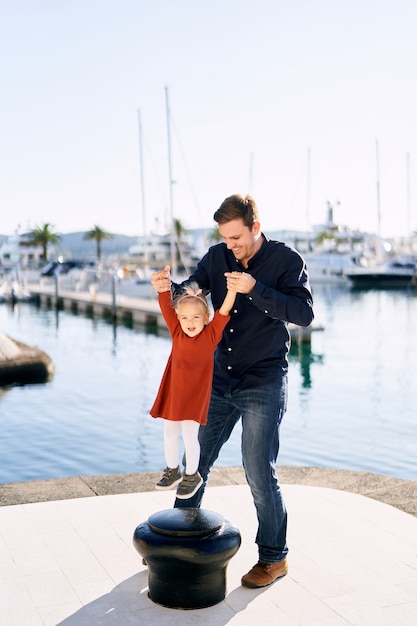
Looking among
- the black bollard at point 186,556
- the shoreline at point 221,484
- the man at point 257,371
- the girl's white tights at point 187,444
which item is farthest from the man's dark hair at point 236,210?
the shoreline at point 221,484

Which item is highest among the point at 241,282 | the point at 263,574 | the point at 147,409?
the point at 241,282

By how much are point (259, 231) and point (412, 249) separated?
318 ft

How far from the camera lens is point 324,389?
1909cm

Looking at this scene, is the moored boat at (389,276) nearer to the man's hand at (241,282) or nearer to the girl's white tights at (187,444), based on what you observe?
the girl's white tights at (187,444)

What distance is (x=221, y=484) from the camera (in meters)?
6.77

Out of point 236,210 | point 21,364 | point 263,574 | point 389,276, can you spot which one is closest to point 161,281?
point 236,210

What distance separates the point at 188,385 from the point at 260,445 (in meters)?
0.51

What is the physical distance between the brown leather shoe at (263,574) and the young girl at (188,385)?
0.59 meters

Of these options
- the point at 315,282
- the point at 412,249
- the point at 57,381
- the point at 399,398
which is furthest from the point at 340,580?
the point at 412,249

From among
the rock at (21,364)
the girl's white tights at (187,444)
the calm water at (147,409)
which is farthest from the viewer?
the rock at (21,364)

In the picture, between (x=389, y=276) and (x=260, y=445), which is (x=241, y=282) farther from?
(x=389, y=276)

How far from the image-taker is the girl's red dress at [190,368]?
4328 millimetres

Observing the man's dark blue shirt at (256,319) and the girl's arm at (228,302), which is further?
the man's dark blue shirt at (256,319)

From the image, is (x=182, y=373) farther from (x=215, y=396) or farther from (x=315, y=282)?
(x=315, y=282)
